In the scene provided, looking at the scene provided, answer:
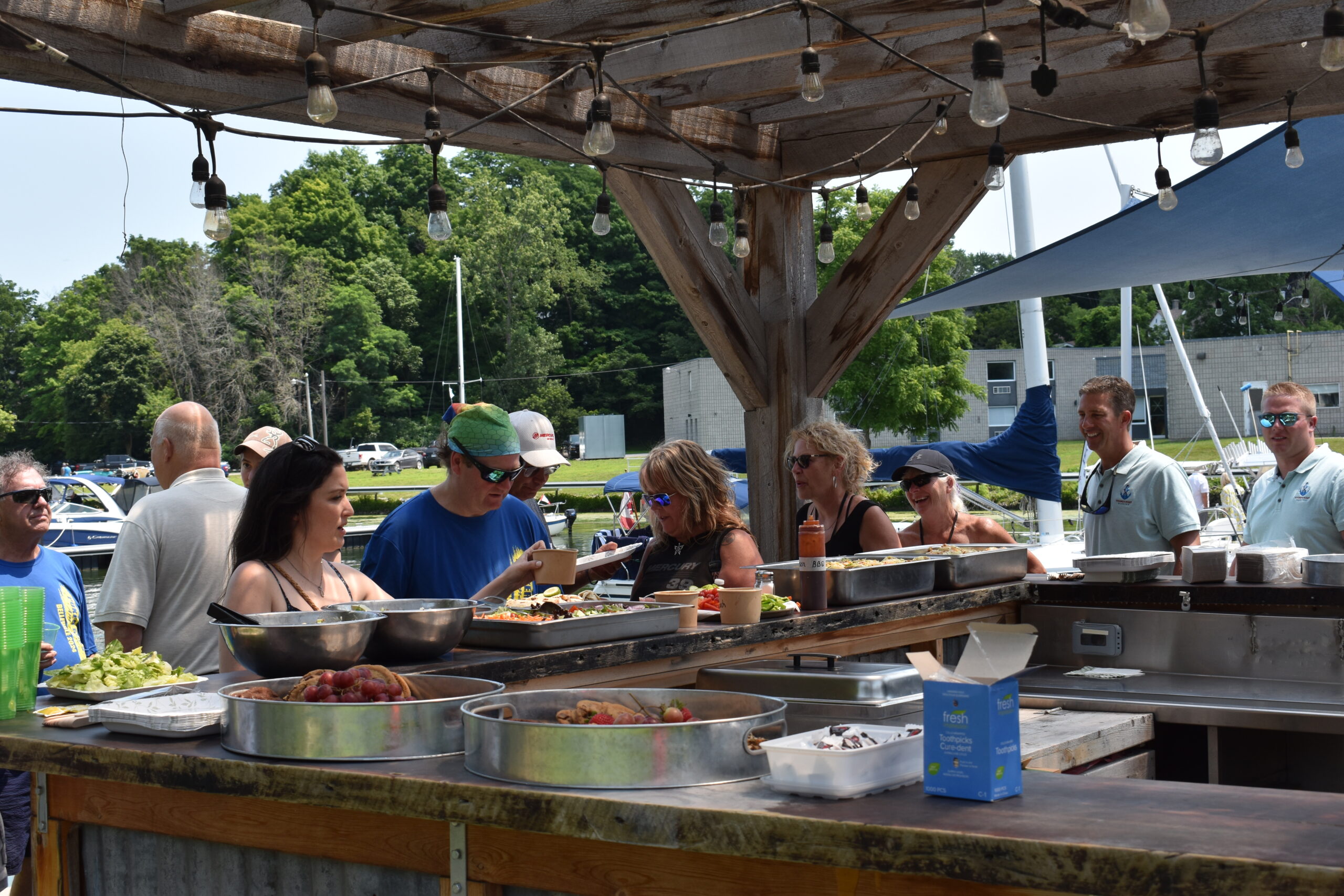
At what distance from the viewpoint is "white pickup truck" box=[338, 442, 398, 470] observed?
4891 cm

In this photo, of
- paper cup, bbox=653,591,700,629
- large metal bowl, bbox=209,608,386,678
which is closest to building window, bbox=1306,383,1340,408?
paper cup, bbox=653,591,700,629

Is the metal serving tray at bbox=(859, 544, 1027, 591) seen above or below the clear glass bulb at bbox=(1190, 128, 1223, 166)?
below

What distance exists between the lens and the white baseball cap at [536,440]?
183 inches

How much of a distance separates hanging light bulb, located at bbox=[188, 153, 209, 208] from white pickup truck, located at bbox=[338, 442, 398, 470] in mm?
45518

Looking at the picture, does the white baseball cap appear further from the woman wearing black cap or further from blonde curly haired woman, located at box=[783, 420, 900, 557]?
the woman wearing black cap

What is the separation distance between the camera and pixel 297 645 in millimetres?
2377

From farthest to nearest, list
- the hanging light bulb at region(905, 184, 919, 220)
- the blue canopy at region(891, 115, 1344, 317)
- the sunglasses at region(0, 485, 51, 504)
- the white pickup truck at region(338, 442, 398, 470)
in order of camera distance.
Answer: the white pickup truck at region(338, 442, 398, 470) → the blue canopy at region(891, 115, 1344, 317) → the hanging light bulb at region(905, 184, 919, 220) → the sunglasses at region(0, 485, 51, 504)

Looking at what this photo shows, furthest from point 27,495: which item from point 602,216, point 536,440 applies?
point 602,216

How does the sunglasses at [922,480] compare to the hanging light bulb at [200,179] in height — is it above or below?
below

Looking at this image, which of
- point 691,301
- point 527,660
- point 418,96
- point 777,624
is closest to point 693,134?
point 691,301

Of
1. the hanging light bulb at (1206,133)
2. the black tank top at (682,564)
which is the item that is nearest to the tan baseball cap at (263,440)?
the black tank top at (682,564)

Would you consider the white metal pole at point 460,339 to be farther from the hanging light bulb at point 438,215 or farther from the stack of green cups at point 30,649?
the stack of green cups at point 30,649

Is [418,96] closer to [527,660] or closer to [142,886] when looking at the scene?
[527,660]

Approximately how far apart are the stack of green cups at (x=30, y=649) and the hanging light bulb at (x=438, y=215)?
5.39ft
